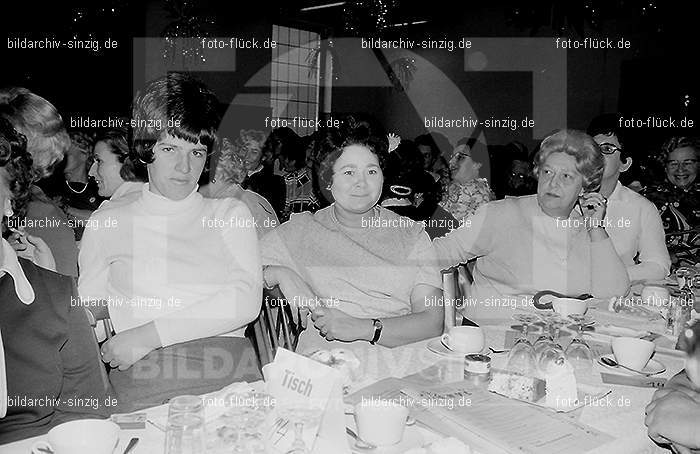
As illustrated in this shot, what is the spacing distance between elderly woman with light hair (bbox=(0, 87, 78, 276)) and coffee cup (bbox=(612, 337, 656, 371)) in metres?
2.06

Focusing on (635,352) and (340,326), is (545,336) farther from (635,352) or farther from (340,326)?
(340,326)

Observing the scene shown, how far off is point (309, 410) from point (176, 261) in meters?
0.94

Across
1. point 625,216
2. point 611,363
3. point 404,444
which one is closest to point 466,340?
point 611,363

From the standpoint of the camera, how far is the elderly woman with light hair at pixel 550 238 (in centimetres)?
283

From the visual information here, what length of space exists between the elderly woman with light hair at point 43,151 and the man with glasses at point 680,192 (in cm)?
428

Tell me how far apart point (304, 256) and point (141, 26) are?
27.4ft

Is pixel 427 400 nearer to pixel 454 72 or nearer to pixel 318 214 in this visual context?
pixel 318 214

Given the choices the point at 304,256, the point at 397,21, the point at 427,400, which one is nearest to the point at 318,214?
the point at 304,256

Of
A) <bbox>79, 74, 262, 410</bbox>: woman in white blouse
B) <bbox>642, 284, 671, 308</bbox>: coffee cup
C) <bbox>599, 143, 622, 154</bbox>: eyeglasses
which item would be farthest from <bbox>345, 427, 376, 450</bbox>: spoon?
<bbox>599, 143, 622, 154</bbox>: eyeglasses

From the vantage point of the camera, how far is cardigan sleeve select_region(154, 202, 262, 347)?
1.87m

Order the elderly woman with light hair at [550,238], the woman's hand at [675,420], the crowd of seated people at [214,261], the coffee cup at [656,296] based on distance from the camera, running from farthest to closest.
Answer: the elderly woman with light hair at [550,238]
the coffee cup at [656,296]
the crowd of seated people at [214,261]
the woman's hand at [675,420]

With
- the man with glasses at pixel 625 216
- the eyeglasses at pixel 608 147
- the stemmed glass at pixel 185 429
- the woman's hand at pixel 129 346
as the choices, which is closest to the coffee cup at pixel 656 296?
the man with glasses at pixel 625 216

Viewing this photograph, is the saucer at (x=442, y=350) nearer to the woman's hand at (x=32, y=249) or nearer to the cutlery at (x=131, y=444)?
the cutlery at (x=131, y=444)

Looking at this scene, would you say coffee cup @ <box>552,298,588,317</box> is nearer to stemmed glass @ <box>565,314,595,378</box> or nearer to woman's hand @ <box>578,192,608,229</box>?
stemmed glass @ <box>565,314,595,378</box>
